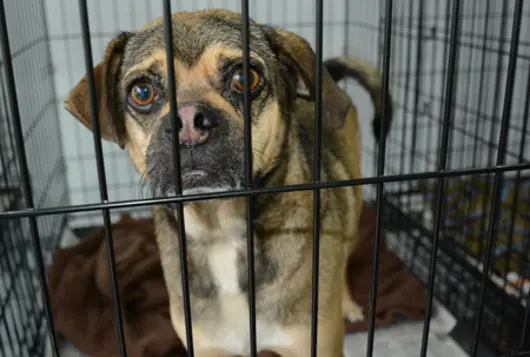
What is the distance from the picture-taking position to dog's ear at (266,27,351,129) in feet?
3.59

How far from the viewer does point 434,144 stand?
2.78 m

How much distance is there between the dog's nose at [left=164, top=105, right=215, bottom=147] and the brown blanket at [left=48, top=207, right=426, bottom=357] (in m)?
0.92

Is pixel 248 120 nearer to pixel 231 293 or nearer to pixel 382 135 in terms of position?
pixel 382 135

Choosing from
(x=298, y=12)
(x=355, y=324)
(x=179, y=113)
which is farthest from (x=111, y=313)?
(x=298, y=12)

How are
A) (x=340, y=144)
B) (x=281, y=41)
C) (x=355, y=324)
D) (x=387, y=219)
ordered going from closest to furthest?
(x=281, y=41) < (x=340, y=144) < (x=355, y=324) < (x=387, y=219)

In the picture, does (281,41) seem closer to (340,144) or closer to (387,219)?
(340,144)

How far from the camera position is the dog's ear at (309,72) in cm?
109

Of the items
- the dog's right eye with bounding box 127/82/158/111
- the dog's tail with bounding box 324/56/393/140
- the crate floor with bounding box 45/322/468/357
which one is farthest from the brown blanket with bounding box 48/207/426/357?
the dog's right eye with bounding box 127/82/158/111

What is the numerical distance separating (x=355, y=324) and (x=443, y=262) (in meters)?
0.47

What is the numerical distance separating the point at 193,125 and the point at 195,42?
→ 0.84 feet

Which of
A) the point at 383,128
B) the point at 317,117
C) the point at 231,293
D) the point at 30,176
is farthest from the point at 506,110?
the point at 30,176

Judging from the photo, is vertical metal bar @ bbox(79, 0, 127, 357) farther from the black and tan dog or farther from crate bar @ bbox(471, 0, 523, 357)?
crate bar @ bbox(471, 0, 523, 357)

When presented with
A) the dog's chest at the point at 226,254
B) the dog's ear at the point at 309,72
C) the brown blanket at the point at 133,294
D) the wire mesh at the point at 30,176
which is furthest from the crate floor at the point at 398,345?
the dog's ear at the point at 309,72

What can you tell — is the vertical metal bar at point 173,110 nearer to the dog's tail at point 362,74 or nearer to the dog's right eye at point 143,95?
the dog's right eye at point 143,95
